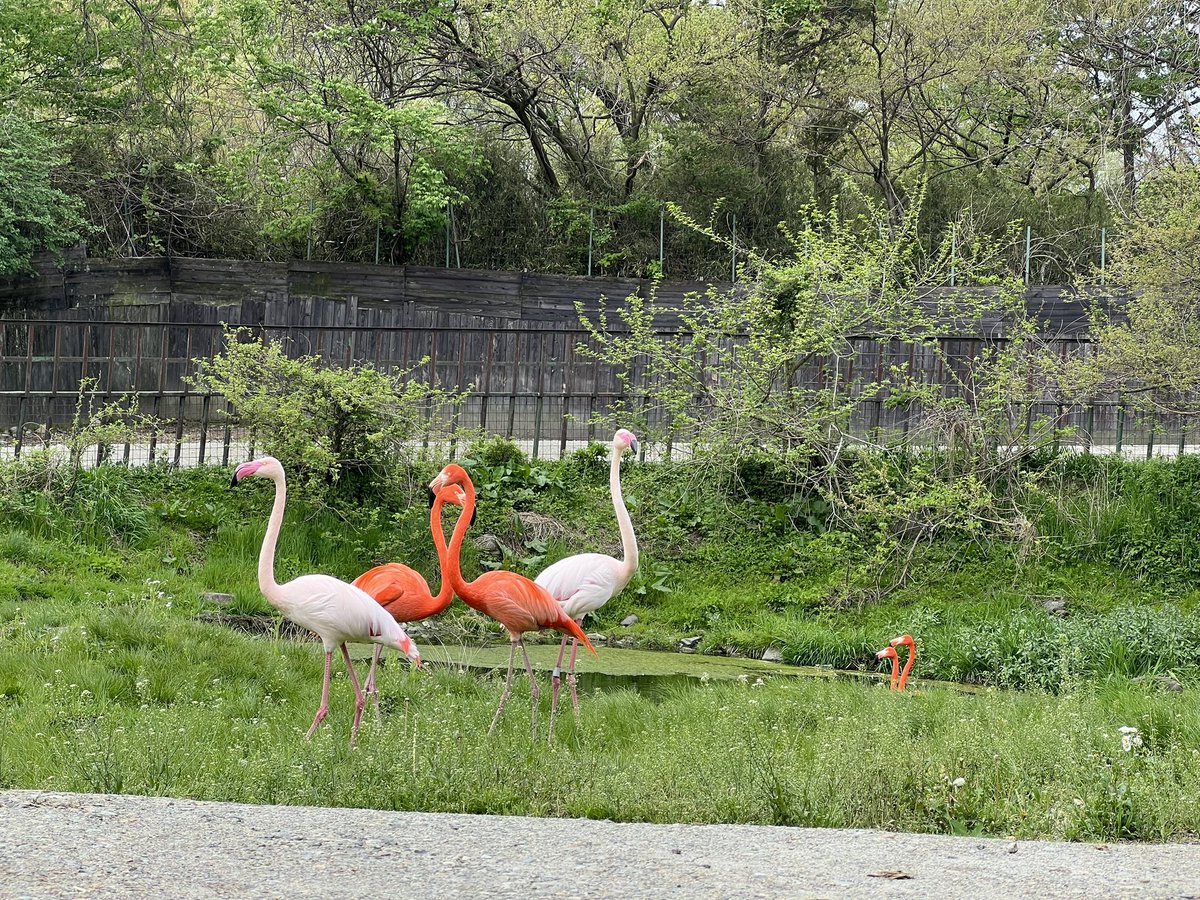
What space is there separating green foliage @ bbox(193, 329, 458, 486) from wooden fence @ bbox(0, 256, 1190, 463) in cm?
84

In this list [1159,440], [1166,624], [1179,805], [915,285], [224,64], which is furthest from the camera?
[224,64]

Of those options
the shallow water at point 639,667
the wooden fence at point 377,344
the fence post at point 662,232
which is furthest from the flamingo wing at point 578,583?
the fence post at point 662,232

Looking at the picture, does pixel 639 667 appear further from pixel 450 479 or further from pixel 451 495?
pixel 450 479

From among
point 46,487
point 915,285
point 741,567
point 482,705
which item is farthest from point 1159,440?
point 46,487

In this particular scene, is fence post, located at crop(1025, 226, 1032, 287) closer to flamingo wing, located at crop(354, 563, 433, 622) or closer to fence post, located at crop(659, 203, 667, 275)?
fence post, located at crop(659, 203, 667, 275)

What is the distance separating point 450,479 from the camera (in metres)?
8.66

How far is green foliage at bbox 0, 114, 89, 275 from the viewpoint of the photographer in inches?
810

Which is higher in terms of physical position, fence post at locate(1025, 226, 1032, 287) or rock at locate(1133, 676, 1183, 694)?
fence post at locate(1025, 226, 1032, 287)

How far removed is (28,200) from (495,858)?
18807 millimetres

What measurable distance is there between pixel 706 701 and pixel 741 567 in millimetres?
5732

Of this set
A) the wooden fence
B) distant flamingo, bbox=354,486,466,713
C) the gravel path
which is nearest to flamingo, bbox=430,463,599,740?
distant flamingo, bbox=354,486,466,713

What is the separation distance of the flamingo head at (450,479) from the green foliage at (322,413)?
224 inches

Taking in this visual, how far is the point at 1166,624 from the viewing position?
40.8ft

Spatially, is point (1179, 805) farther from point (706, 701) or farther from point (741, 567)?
point (741, 567)
